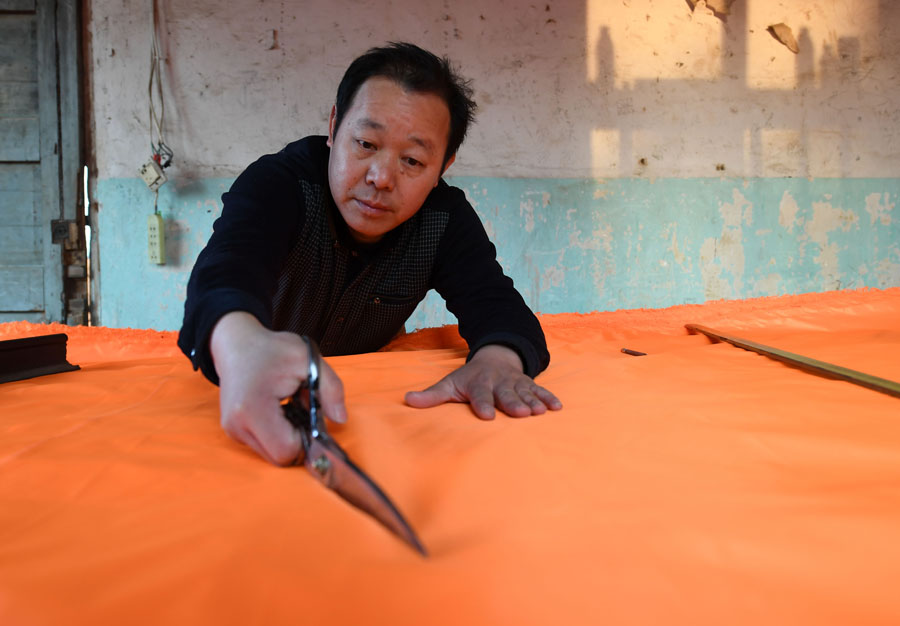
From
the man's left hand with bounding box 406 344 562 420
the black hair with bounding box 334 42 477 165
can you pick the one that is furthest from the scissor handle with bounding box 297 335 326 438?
the black hair with bounding box 334 42 477 165

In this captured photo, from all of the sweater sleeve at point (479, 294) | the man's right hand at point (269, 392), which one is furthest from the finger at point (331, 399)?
the sweater sleeve at point (479, 294)

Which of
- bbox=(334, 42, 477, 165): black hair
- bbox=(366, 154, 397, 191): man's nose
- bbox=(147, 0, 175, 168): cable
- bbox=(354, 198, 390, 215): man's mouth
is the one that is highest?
bbox=(147, 0, 175, 168): cable

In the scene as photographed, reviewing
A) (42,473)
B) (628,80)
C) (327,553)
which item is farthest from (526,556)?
(628,80)

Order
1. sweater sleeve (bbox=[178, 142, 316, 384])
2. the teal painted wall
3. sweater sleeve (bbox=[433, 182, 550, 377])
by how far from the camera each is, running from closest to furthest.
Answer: sweater sleeve (bbox=[178, 142, 316, 384]) → sweater sleeve (bbox=[433, 182, 550, 377]) → the teal painted wall

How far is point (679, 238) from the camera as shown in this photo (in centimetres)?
320

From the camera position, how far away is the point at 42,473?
0.55 metres

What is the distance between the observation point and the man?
0.64 meters

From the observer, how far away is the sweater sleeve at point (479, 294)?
1.13 m

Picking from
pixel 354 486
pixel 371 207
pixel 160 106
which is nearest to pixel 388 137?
pixel 371 207

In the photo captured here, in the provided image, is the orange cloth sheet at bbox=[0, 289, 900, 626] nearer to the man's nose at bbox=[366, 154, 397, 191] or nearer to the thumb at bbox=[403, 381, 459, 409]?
the thumb at bbox=[403, 381, 459, 409]

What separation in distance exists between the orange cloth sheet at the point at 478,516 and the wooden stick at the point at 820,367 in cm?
4

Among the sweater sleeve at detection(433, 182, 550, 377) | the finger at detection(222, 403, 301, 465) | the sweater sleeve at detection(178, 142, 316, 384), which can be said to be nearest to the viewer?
the finger at detection(222, 403, 301, 465)

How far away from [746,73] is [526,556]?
3.59 meters

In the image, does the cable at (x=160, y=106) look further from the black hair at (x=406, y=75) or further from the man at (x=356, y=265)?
the black hair at (x=406, y=75)
